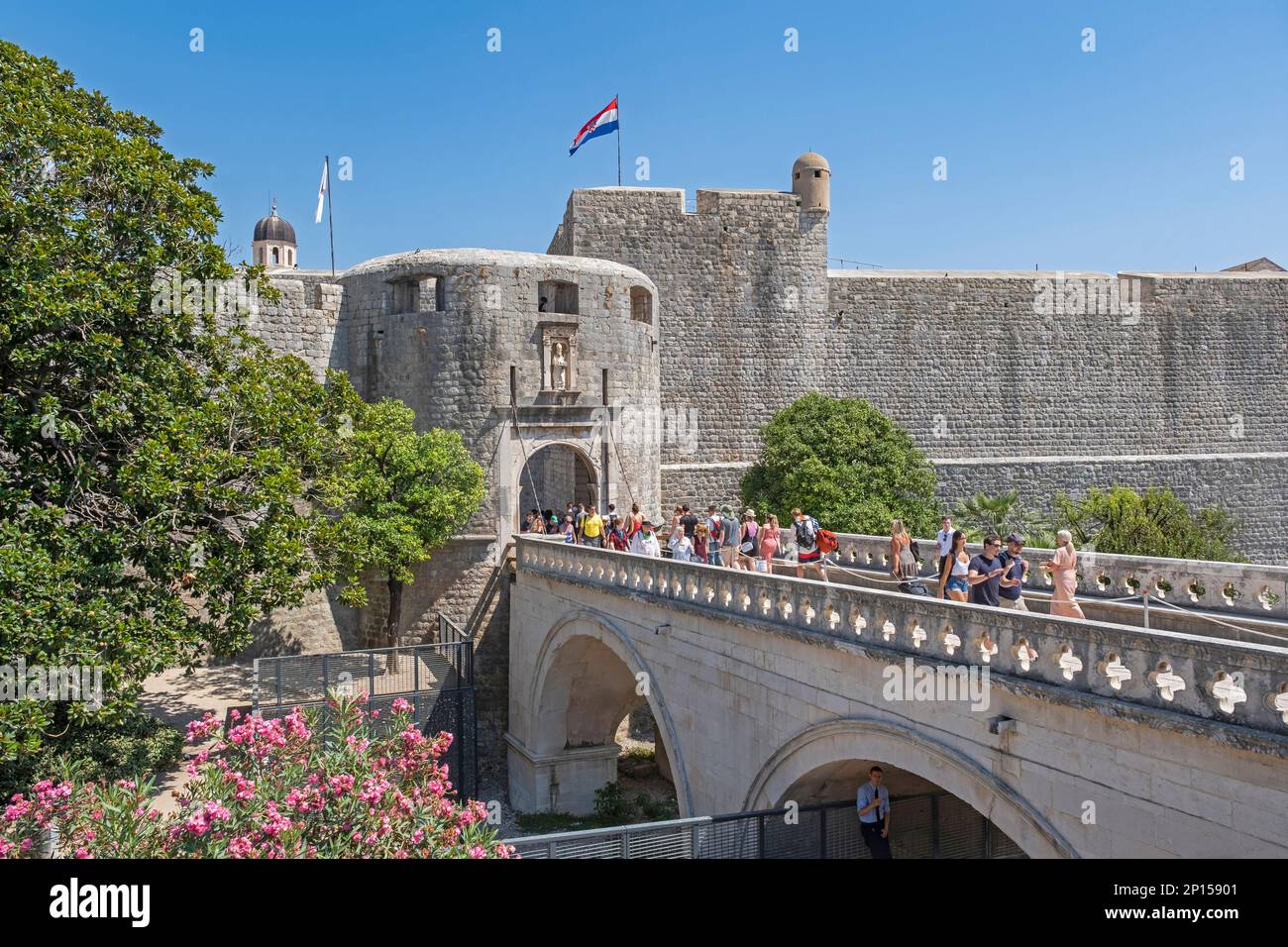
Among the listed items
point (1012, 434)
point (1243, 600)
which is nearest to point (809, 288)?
point (1012, 434)

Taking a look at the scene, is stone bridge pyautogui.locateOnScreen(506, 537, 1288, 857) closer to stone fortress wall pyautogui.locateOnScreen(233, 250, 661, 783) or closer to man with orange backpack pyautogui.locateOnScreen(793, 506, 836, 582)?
man with orange backpack pyautogui.locateOnScreen(793, 506, 836, 582)

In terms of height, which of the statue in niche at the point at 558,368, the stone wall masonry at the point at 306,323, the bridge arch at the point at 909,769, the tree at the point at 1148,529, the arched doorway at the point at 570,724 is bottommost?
the arched doorway at the point at 570,724

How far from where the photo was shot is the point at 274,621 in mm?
22531

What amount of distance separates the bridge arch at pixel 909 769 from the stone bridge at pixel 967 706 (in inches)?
0.7

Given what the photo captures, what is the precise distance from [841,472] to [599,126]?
38.0 feet

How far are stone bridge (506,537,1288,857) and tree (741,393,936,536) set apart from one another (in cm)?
→ 761

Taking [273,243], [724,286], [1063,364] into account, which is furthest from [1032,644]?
[273,243]

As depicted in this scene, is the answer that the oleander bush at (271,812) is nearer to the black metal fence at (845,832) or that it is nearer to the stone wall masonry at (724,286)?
the black metal fence at (845,832)

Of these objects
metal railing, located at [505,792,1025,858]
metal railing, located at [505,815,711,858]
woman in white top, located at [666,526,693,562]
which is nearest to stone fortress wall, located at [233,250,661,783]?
woman in white top, located at [666,526,693,562]

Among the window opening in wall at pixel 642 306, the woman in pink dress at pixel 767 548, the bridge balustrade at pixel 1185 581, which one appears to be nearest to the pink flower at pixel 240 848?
the woman in pink dress at pixel 767 548

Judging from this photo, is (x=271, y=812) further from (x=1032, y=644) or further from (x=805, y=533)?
(x=805, y=533)

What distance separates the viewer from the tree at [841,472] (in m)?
24.4

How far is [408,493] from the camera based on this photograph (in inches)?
828
